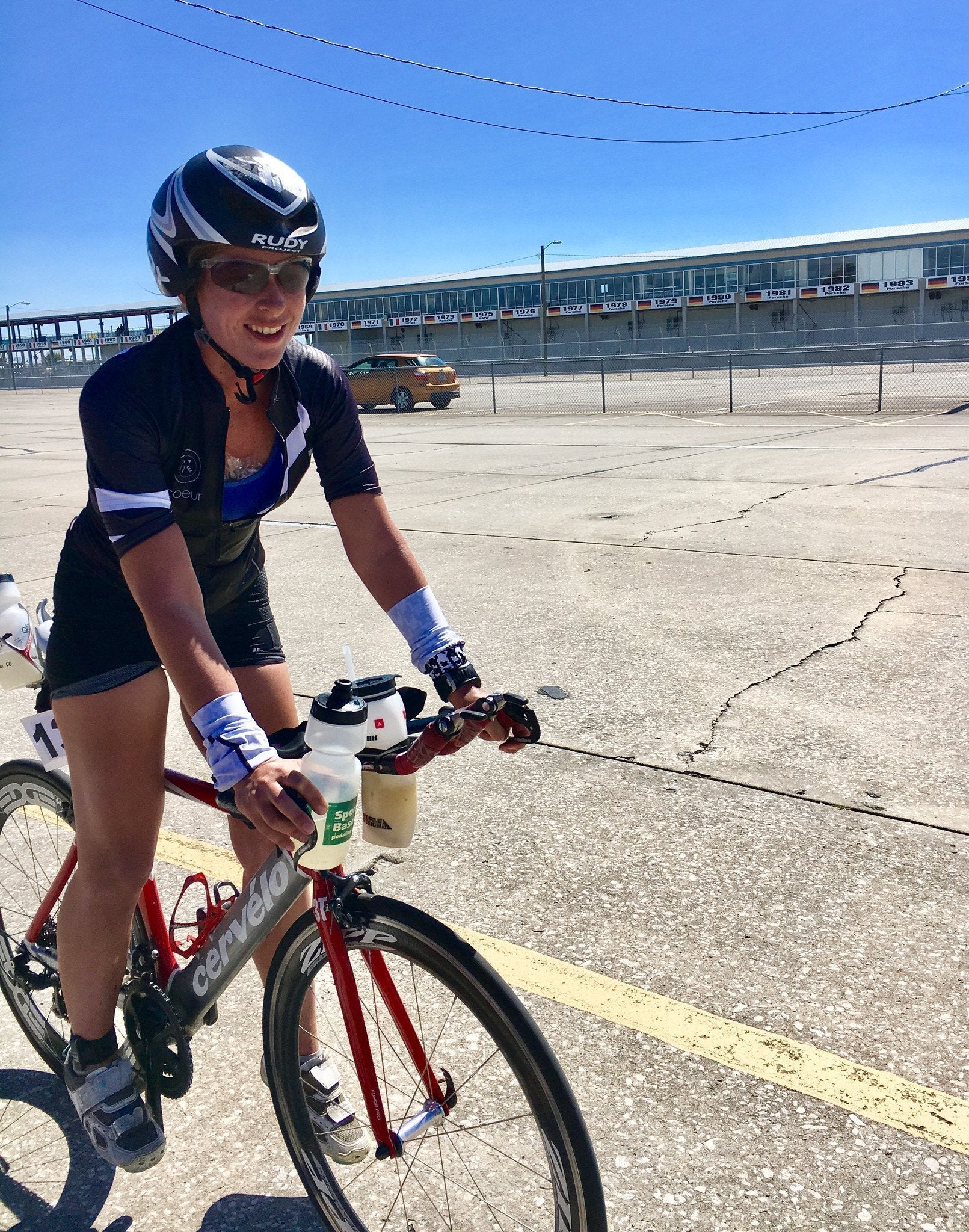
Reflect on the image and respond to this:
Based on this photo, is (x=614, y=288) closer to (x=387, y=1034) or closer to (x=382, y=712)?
(x=387, y=1034)

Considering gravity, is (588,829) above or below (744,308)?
below

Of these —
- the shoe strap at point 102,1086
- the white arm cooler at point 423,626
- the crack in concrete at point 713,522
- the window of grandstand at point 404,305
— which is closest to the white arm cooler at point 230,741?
the white arm cooler at point 423,626

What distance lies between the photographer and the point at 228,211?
6.22ft

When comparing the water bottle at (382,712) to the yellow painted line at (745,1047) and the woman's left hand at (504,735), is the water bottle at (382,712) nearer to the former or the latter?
the woman's left hand at (504,735)

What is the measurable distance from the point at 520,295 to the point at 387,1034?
282 ft

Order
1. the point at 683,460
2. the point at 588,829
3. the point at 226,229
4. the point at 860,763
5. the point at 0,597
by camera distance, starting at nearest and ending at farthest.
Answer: the point at 226,229 < the point at 0,597 < the point at 588,829 < the point at 860,763 < the point at 683,460

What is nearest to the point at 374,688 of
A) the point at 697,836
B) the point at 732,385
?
the point at 697,836

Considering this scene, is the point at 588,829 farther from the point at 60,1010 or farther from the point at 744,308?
the point at 744,308

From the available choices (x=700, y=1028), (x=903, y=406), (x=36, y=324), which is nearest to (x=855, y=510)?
(x=700, y=1028)

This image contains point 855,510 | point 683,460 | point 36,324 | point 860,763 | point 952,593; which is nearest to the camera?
point 860,763

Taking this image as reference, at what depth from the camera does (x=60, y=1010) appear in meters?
A: 2.51

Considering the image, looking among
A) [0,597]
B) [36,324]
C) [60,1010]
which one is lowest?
[60,1010]

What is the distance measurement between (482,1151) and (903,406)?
76.8ft

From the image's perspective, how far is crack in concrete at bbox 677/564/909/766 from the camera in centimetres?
445
